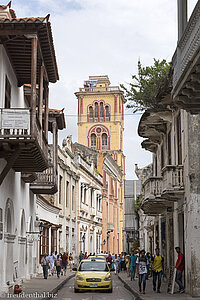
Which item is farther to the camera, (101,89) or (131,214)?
(101,89)

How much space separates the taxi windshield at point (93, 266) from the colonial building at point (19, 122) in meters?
2.68

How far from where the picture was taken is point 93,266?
20.8m

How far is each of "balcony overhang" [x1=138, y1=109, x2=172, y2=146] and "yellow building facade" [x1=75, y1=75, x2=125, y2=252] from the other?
173 feet

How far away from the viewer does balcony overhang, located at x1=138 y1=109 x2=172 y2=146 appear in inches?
802

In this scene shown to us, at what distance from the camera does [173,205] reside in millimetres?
20906

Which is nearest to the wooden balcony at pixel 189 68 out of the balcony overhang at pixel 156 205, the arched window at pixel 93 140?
the balcony overhang at pixel 156 205

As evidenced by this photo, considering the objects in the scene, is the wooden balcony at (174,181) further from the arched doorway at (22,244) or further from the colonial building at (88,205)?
the colonial building at (88,205)

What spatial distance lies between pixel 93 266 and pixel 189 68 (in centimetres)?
1313

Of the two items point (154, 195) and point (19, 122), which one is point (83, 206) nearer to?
point (154, 195)

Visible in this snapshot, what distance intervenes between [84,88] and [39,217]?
53512 mm

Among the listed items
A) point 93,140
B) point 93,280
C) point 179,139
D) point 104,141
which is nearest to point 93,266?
point 93,280

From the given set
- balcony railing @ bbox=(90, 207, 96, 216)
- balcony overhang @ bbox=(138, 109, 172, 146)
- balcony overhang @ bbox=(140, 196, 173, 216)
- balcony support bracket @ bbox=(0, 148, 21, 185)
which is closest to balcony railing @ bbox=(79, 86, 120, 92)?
balcony railing @ bbox=(90, 207, 96, 216)

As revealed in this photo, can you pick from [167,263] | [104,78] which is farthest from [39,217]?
[104,78]

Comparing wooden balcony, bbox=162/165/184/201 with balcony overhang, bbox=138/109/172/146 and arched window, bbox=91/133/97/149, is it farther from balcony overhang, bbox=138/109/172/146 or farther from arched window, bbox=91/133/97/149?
arched window, bbox=91/133/97/149
